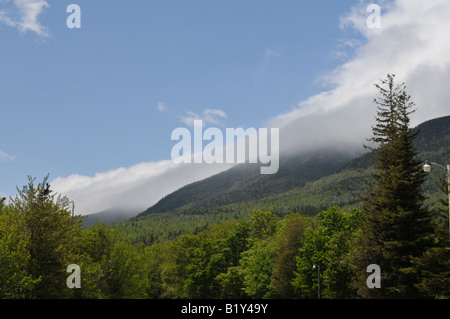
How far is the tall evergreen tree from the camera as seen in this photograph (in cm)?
3628

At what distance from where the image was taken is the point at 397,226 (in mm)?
36781

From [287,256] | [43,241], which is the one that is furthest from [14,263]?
[287,256]

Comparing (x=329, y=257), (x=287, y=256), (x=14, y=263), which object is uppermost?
(x=14, y=263)

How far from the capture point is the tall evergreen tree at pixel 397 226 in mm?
36281

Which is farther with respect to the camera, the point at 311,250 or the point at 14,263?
the point at 311,250

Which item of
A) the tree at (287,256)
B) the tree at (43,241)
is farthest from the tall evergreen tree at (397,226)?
the tree at (43,241)

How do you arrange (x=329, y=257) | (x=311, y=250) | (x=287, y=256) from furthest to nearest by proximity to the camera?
(x=287, y=256)
(x=311, y=250)
(x=329, y=257)

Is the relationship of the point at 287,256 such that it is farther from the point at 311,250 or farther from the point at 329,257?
the point at 329,257

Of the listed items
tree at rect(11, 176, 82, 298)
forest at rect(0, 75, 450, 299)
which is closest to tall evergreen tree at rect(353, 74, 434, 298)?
forest at rect(0, 75, 450, 299)

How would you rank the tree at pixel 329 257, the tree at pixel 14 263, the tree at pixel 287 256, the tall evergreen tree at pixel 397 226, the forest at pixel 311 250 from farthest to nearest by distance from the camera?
the tree at pixel 287 256
the tree at pixel 329 257
the tall evergreen tree at pixel 397 226
the forest at pixel 311 250
the tree at pixel 14 263

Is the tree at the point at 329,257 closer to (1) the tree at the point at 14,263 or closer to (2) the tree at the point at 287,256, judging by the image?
(2) the tree at the point at 287,256

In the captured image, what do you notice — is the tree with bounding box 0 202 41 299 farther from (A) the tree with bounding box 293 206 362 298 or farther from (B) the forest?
(A) the tree with bounding box 293 206 362 298
